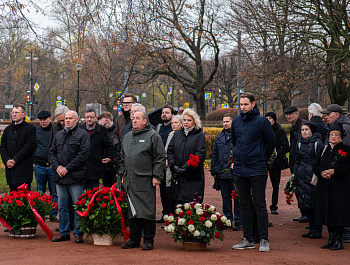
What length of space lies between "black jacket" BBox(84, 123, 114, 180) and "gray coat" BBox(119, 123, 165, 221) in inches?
72.3

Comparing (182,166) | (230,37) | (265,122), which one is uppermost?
(230,37)

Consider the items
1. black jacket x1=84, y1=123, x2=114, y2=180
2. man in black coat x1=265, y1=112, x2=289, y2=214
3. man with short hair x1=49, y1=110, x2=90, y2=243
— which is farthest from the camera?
man in black coat x1=265, y1=112, x2=289, y2=214

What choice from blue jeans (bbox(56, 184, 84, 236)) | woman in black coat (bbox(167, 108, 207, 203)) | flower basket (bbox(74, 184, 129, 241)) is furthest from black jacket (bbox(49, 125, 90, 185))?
woman in black coat (bbox(167, 108, 207, 203))

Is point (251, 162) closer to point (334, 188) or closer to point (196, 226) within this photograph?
point (196, 226)

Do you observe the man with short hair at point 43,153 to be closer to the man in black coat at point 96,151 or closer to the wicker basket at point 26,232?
the man in black coat at point 96,151

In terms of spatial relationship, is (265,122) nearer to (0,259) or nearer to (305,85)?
(0,259)

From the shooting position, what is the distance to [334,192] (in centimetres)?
751

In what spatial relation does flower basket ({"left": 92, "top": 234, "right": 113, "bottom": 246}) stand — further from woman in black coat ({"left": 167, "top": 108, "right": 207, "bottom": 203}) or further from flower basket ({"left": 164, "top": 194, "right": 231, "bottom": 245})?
woman in black coat ({"left": 167, "top": 108, "right": 207, "bottom": 203})

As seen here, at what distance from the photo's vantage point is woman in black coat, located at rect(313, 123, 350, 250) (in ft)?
24.1

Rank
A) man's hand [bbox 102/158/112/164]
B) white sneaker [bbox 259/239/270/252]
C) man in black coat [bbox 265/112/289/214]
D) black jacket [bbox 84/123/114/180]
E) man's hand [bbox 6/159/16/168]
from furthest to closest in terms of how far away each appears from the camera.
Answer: man in black coat [bbox 265/112/289/214] → man's hand [bbox 102/158/112/164] → black jacket [bbox 84/123/114/180] → man's hand [bbox 6/159/16/168] → white sneaker [bbox 259/239/270/252]

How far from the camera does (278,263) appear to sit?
626 cm

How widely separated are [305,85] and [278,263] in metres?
19.9

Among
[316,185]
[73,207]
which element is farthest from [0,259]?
[316,185]

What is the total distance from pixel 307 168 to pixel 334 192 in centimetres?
88
